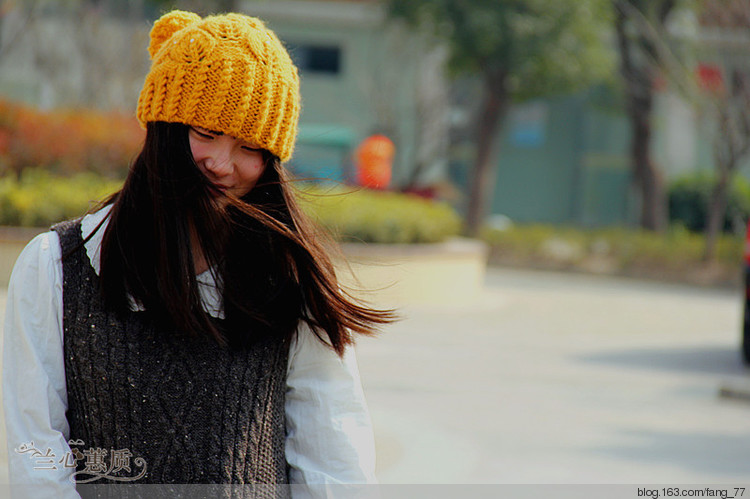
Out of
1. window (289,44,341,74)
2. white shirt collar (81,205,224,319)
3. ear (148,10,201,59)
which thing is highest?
window (289,44,341,74)

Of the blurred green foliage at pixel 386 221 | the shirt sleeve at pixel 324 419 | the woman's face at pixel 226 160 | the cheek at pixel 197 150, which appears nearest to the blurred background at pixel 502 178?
the blurred green foliage at pixel 386 221

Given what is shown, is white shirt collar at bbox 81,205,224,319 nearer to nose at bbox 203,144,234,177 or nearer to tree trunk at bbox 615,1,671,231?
A: nose at bbox 203,144,234,177

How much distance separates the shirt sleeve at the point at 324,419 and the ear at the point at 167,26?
60 cm

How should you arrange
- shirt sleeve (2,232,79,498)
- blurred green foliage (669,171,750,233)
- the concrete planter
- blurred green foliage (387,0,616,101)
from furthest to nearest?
blurred green foliage (669,171,750,233) < blurred green foliage (387,0,616,101) < the concrete planter < shirt sleeve (2,232,79,498)

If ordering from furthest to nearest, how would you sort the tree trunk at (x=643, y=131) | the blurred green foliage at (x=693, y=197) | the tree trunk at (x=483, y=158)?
the blurred green foliage at (x=693, y=197) → the tree trunk at (x=643, y=131) → the tree trunk at (x=483, y=158)

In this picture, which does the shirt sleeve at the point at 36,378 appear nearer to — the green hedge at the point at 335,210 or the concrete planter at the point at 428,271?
the green hedge at the point at 335,210

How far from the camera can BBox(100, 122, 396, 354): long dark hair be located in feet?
5.53

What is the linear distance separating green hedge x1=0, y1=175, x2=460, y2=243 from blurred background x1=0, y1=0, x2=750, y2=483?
0.03m

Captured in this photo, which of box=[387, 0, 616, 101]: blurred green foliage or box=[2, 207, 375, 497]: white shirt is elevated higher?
box=[387, 0, 616, 101]: blurred green foliage

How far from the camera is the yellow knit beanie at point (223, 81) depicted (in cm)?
171

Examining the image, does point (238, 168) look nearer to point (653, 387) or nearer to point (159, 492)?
point (159, 492)

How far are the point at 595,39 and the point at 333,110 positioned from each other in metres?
9.78

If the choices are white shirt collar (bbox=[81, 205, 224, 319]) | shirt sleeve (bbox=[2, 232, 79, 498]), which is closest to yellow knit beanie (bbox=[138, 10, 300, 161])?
white shirt collar (bbox=[81, 205, 224, 319])

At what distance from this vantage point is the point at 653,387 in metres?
7.39
